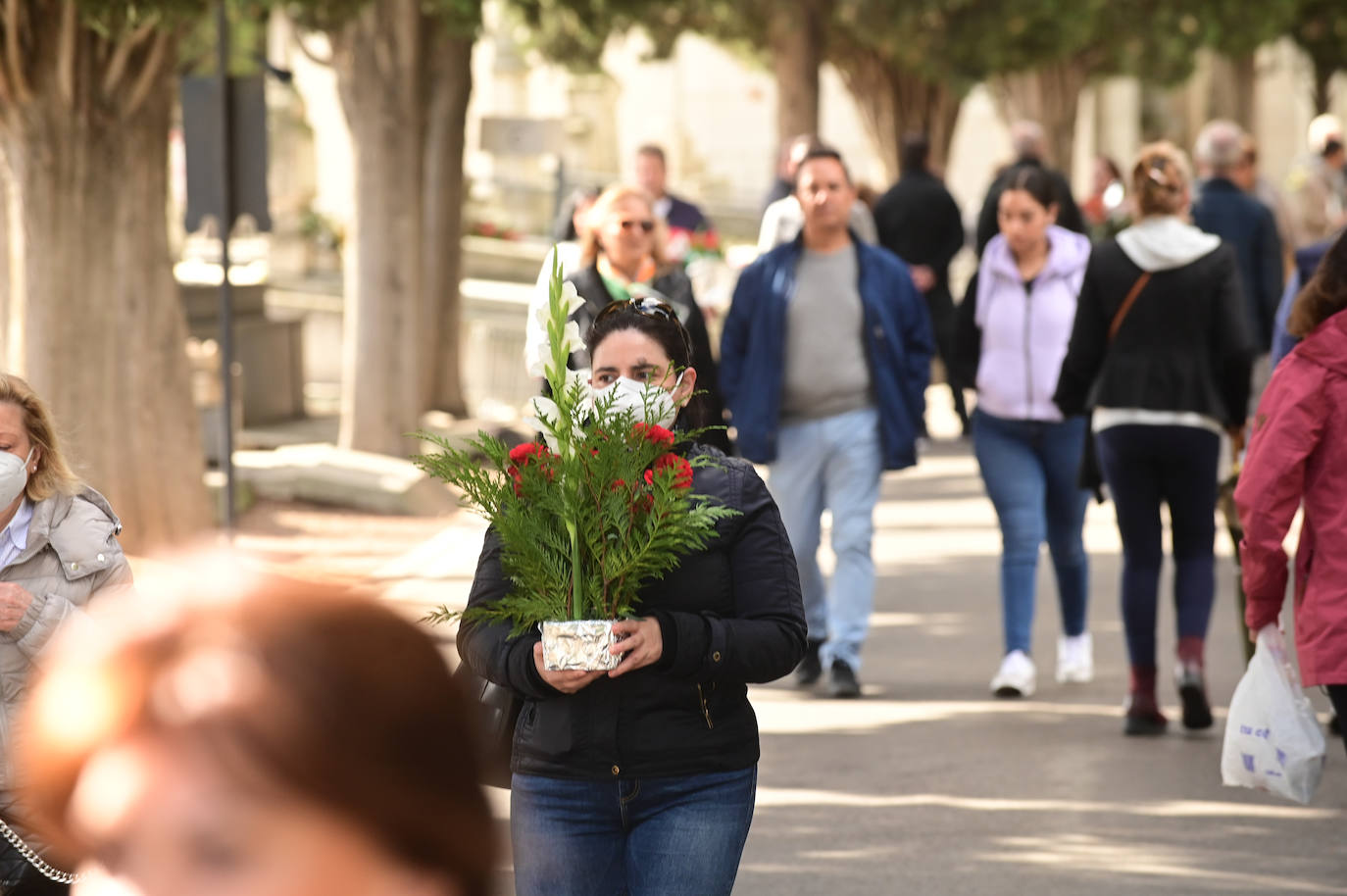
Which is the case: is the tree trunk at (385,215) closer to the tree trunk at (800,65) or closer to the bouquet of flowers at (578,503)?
the tree trunk at (800,65)

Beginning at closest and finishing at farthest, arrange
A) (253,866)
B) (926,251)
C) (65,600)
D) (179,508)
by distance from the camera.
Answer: (253,866)
(65,600)
(179,508)
(926,251)

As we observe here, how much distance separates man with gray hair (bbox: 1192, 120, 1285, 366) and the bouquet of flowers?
275 inches

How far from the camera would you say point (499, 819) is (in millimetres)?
1378

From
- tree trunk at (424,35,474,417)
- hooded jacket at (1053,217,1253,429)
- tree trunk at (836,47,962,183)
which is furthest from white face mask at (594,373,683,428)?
tree trunk at (836,47,962,183)

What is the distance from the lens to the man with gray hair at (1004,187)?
366 inches

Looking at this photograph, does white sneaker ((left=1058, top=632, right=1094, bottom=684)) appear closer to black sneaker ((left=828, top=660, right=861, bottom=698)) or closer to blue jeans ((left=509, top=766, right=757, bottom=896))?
black sneaker ((left=828, top=660, right=861, bottom=698))

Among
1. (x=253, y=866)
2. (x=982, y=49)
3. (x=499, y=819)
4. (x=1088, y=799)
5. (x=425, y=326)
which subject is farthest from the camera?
(x=982, y=49)

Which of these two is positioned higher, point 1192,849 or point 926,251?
point 926,251

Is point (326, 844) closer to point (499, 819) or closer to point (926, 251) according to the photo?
point (499, 819)

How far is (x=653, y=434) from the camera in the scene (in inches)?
149

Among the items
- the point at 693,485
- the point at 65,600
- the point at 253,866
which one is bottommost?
the point at 65,600

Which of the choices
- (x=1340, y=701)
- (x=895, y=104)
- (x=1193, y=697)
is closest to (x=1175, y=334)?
(x=1193, y=697)

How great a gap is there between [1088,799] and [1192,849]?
23.6 inches

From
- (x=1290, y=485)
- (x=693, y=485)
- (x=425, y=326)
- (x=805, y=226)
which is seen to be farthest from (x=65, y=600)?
(x=425, y=326)
